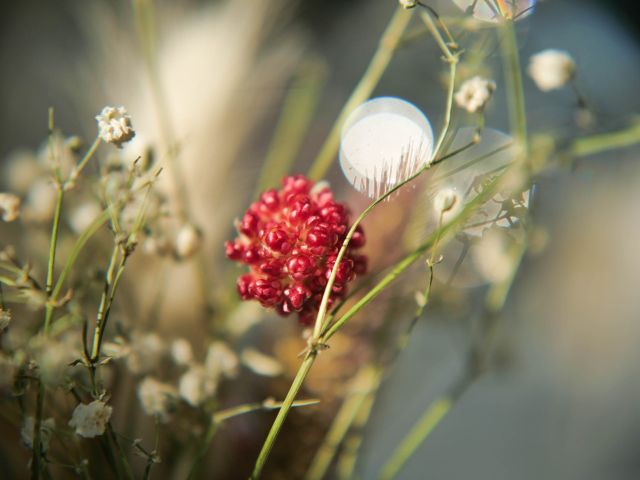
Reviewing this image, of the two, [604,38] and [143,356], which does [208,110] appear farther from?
[604,38]

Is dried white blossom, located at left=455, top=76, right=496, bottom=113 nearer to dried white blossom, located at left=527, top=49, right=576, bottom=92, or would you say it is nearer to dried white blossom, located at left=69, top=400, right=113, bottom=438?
dried white blossom, located at left=527, top=49, right=576, bottom=92

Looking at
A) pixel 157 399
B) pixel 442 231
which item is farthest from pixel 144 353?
pixel 442 231

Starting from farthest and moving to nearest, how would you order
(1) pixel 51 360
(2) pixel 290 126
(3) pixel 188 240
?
(2) pixel 290 126, (3) pixel 188 240, (1) pixel 51 360

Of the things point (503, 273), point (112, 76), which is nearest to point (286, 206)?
point (503, 273)

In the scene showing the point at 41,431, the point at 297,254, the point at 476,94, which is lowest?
the point at 41,431

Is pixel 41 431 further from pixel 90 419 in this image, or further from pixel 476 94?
pixel 476 94

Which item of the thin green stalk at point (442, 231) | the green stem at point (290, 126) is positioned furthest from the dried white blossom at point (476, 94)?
the green stem at point (290, 126)
